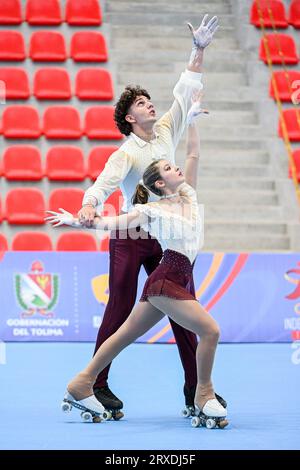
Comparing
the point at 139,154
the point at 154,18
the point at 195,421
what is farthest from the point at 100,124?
the point at 195,421

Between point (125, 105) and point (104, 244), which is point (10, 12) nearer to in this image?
point (104, 244)

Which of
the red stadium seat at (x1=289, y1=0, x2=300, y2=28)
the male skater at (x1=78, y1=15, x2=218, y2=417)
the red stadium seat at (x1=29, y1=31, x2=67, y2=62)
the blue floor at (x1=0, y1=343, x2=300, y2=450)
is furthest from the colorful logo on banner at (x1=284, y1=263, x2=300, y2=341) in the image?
the red stadium seat at (x1=289, y1=0, x2=300, y2=28)

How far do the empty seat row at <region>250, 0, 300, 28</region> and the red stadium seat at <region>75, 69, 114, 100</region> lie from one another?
235cm

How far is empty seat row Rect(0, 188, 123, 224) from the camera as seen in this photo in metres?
11.1

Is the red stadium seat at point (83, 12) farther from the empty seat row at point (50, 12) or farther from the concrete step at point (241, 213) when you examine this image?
the concrete step at point (241, 213)

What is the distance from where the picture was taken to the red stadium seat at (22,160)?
1156 centimetres

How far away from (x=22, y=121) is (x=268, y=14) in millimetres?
3991

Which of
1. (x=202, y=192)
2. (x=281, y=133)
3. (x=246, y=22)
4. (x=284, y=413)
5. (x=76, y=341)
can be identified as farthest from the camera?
(x=246, y=22)

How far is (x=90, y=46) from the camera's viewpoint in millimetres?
13109

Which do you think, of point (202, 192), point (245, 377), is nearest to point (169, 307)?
point (245, 377)

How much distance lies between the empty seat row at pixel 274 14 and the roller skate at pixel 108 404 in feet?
29.3

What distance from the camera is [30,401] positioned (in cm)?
597
